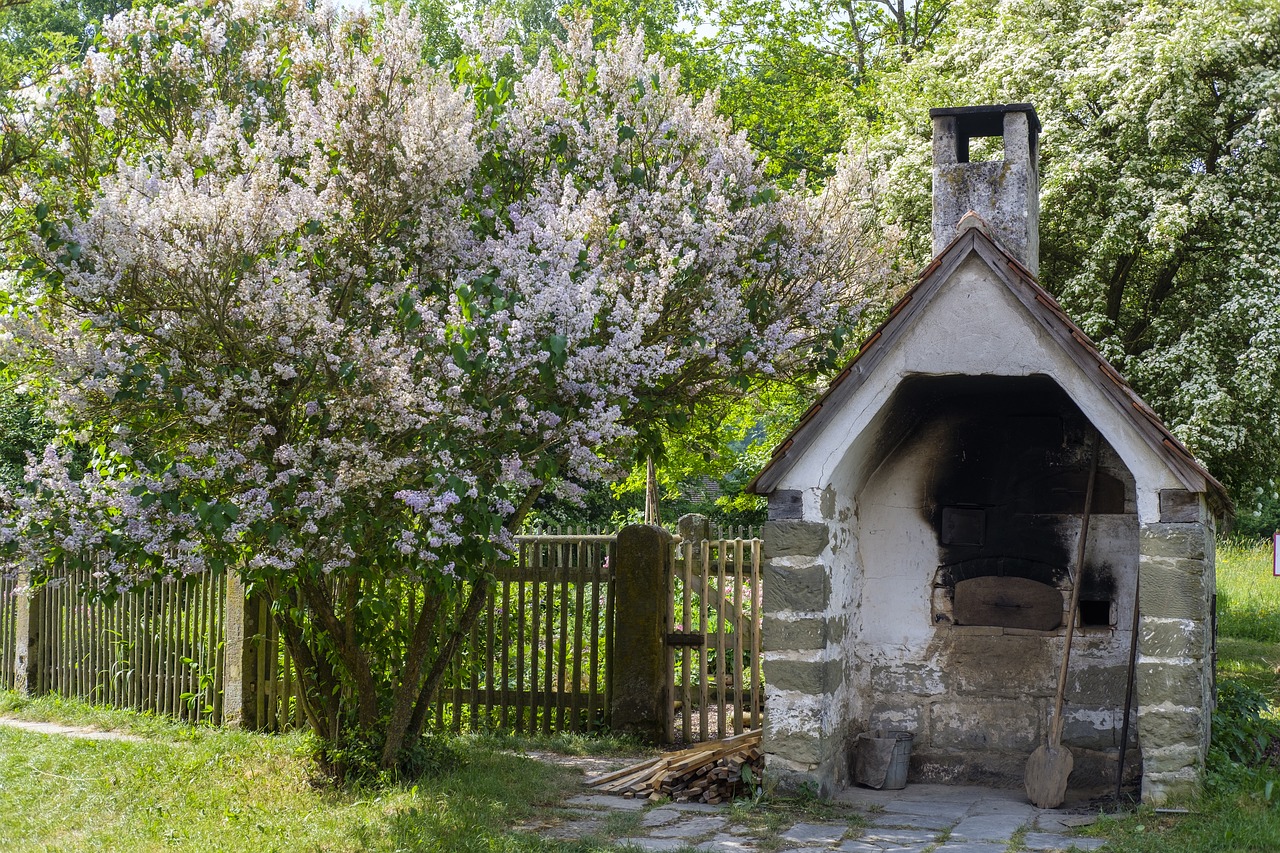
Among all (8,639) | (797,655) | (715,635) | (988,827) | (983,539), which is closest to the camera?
(988,827)

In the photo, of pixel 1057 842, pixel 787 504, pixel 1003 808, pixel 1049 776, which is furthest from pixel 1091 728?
pixel 787 504

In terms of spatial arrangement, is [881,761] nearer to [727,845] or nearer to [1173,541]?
[727,845]

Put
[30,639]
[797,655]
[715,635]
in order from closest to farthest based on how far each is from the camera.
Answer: [797,655] < [715,635] < [30,639]

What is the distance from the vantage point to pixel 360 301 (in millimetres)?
6250

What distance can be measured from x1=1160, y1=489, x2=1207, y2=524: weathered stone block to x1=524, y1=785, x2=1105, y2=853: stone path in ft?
5.78

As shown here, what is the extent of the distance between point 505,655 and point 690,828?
131 inches

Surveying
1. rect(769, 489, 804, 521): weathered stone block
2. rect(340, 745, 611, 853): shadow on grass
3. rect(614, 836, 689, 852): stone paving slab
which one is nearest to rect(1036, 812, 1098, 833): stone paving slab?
rect(614, 836, 689, 852): stone paving slab

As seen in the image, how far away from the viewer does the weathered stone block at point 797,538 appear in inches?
271

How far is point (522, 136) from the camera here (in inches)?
274

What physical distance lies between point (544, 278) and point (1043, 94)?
930cm

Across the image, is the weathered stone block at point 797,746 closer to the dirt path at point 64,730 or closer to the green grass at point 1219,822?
the green grass at point 1219,822

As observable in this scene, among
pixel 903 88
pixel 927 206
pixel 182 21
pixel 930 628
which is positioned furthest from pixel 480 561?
pixel 903 88

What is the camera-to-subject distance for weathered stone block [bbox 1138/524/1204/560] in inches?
247

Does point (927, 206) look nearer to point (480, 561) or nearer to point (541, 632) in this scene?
point (541, 632)
